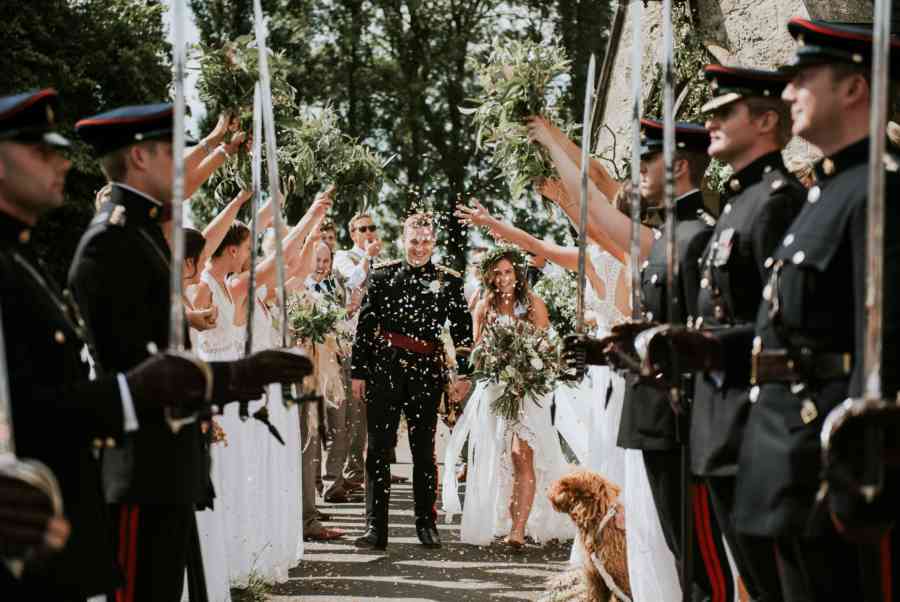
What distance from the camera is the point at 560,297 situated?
1080 centimetres

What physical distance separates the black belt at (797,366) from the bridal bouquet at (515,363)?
607 cm

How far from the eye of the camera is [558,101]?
22.3ft

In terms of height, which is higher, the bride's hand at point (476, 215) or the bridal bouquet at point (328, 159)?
the bridal bouquet at point (328, 159)

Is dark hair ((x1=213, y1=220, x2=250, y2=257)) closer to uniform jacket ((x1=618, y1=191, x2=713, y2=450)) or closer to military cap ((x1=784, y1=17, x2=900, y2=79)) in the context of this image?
uniform jacket ((x1=618, y1=191, x2=713, y2=450))

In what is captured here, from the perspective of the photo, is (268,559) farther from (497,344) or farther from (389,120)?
(389,120)

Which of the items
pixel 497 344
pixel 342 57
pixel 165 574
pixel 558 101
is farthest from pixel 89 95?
pixel 165 574

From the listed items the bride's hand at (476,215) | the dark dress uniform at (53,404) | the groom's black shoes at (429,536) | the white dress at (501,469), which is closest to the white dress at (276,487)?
the groom's black shoes at (429,536)

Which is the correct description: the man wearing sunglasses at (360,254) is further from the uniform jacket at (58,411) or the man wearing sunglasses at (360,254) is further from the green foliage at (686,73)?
the uniform jacket at (58,411)

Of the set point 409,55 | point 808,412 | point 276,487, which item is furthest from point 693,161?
point 409,55

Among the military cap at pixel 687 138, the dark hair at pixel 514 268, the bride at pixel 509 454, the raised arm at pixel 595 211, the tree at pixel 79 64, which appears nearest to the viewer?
the military cap at pixel 687 138

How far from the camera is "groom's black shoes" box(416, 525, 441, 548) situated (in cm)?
951

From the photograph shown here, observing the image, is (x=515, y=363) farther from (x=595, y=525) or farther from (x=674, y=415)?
(x=674, y=415)

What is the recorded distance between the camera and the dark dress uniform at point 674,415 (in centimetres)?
513

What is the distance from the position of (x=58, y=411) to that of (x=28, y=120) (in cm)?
82
